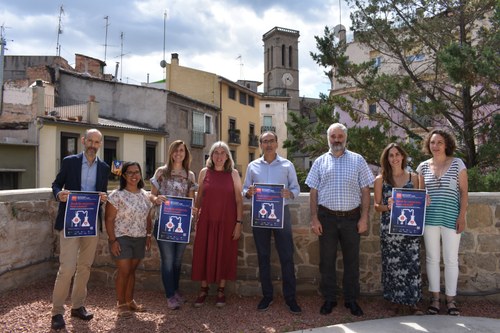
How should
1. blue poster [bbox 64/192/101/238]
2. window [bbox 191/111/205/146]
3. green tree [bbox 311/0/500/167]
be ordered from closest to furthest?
1. blue poster [bbox 64/192/101/238]
2. green tree [bbox 311/0/500/167]
3. window [bbox 191/111/205/146]

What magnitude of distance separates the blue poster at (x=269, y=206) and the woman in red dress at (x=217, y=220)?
0.80 ft

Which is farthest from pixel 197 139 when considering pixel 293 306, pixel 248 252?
pixel 293 306

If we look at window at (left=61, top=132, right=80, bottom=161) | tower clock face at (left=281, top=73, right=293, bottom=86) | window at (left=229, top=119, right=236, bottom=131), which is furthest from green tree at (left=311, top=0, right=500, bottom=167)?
tower clock face at (left=281, top=73, right=293, bottom=86)

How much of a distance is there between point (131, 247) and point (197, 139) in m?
24.3

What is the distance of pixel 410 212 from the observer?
3.74 meters

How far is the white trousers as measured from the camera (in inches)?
151

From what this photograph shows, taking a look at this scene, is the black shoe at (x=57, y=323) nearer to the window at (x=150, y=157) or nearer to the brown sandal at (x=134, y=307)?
the brown sandal at (x=134, y=307)

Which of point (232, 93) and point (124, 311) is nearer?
point (124, 311)

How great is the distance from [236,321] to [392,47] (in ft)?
28.1

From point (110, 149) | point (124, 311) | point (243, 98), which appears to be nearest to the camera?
point (124, 311)

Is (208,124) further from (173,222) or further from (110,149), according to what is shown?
(173,222)

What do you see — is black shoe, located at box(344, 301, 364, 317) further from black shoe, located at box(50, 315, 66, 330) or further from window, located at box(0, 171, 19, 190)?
window, located at box(0, 171, 19, 190)

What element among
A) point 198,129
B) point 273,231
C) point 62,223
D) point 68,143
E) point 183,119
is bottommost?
point 273,231

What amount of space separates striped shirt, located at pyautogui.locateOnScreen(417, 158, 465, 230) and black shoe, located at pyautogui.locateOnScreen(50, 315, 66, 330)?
3531 millimetres
